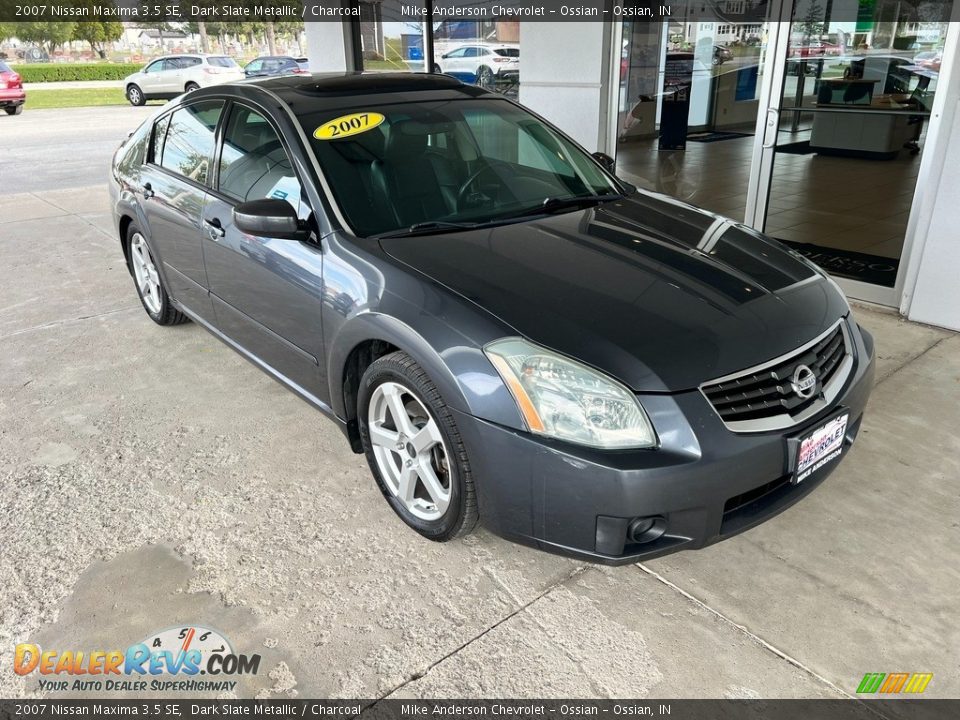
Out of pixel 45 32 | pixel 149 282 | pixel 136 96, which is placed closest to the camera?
pixel 149 282

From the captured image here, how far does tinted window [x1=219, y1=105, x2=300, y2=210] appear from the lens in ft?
10.2

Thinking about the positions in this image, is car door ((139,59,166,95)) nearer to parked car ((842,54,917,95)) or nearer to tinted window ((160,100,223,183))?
tinted window ((160,100,223,183))

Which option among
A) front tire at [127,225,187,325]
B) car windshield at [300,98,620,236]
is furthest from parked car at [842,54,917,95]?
front tire at [127,225,187,325]

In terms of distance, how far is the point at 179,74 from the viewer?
Result: 78.8 feet

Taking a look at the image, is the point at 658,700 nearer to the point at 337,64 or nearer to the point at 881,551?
the point at 881,551

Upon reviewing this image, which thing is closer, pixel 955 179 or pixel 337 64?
pixel 955 179

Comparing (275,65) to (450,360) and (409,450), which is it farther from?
(450,360)

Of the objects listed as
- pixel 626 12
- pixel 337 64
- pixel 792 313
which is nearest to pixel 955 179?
pixel 792 313

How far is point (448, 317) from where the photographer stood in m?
2.38

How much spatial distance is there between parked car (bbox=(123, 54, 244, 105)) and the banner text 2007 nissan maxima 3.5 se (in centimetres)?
2246

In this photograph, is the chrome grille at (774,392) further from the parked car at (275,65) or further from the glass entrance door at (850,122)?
the parked car at (275,65)

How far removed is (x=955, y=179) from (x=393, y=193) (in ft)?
11.0

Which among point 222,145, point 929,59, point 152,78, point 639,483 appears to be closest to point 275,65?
point 152,78

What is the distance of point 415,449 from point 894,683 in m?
1.58
